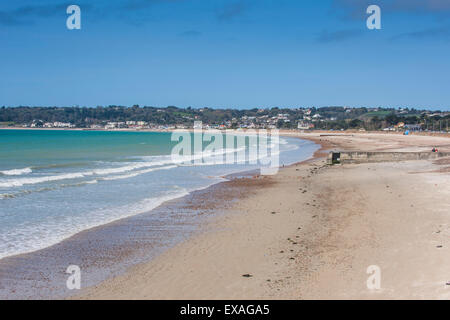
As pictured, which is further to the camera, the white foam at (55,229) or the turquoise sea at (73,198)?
the turquoise sea at (73,198)

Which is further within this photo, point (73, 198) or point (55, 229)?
point (73, 198)

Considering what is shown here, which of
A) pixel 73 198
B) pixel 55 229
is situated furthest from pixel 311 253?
pixel 73 198

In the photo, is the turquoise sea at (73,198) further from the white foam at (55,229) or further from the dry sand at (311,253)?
the dry sand at (311,253)

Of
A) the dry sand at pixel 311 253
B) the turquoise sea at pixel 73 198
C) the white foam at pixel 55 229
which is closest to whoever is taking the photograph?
the dry sand at pixel 311 253

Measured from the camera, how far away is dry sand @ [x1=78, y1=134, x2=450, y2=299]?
6.27 metres

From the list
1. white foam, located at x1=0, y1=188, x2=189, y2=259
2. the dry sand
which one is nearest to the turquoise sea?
white foam, located at x1=0, y1=188, x2=189, y2=259

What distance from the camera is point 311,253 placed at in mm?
8094

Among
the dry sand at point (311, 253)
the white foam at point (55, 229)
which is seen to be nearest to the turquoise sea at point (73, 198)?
the white foam at point (55, 229)

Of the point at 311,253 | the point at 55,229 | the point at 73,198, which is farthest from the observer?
the point at 73,198

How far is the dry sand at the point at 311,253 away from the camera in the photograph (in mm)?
6266

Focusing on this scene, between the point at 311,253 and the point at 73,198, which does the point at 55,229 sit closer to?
the point at 73,198
